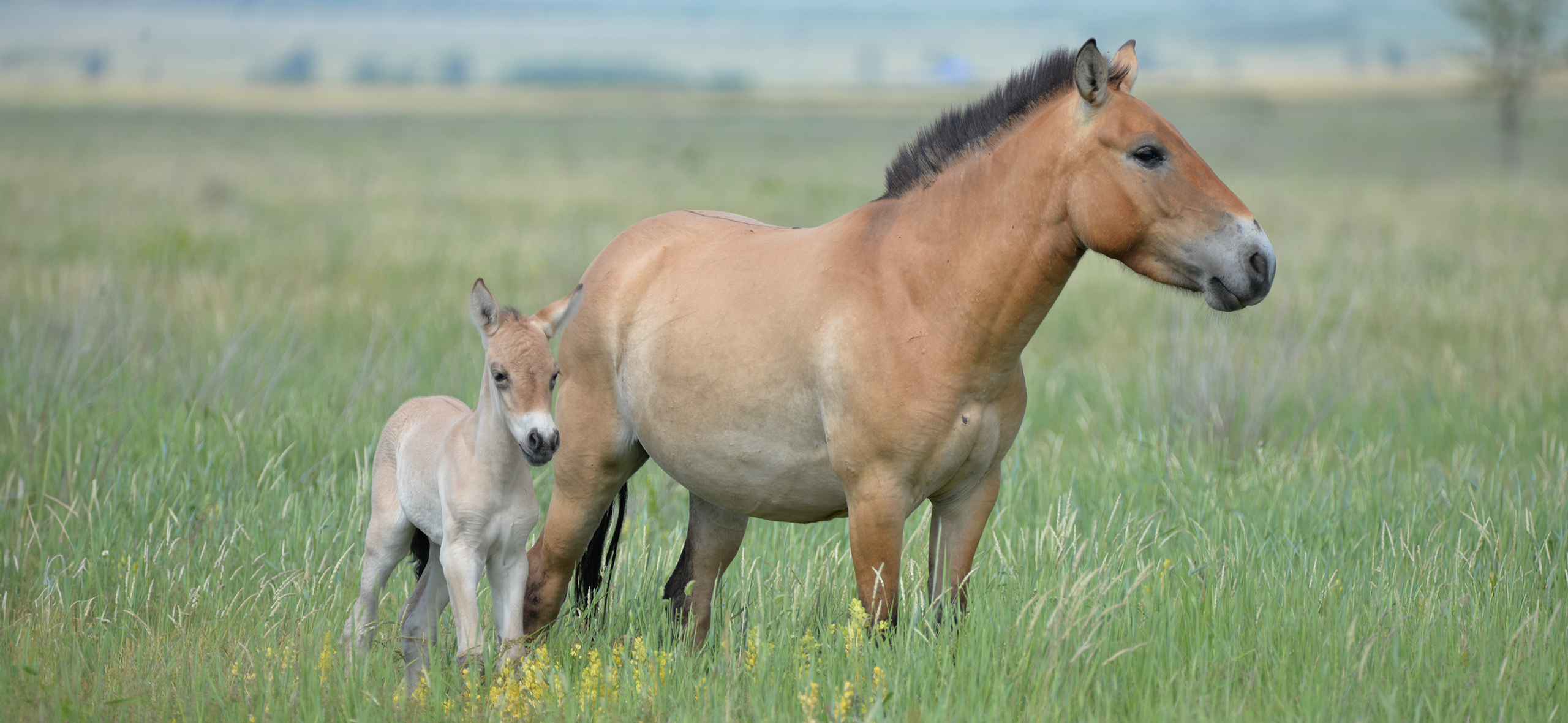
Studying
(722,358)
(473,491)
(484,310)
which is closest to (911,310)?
Result: (722,358)

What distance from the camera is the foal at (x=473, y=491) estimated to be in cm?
301

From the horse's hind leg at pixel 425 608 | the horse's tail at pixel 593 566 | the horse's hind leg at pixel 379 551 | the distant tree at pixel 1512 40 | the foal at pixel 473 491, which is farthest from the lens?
the distant tree at pixel 1512 40

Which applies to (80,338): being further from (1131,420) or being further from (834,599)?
(1131,420)

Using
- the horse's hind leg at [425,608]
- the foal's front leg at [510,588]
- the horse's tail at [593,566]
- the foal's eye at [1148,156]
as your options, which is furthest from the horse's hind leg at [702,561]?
the foal's eye at [1148,156]

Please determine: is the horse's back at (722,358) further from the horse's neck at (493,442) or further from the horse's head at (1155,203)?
the horse's head at (1155,203)

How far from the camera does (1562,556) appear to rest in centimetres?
436

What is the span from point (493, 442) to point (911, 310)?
4.04 feet

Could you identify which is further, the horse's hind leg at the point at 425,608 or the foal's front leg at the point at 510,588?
the horse's hind leg at the point at 425,608

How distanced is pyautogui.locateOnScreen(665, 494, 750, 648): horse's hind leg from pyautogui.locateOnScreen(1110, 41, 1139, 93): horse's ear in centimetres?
188

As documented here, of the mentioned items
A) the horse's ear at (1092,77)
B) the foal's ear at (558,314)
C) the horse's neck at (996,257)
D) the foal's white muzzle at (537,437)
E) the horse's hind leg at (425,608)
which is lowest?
the horse's hind leg at (425,608)

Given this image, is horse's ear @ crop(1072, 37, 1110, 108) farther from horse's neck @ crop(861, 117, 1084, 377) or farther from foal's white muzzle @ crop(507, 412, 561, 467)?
foal's white muzzle @ crop(507, 412, 561, 467)

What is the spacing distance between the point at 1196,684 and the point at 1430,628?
880 millimetres

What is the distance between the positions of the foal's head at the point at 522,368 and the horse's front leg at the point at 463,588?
0.37 m

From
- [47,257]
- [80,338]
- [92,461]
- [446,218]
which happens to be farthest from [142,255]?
[92,461]
